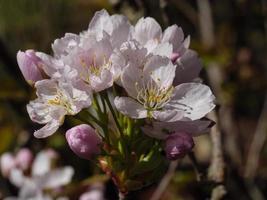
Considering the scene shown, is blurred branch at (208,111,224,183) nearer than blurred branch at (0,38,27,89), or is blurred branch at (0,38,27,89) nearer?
blurred branch at (208,111,224,183)

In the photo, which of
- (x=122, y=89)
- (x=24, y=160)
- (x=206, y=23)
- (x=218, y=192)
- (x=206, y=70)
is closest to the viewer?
(x=122, y=89)

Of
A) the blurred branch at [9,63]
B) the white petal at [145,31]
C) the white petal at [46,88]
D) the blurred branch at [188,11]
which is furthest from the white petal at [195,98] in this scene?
the blurred branch at [188,11]

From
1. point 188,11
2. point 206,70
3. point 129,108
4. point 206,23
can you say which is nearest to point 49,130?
point 129,108

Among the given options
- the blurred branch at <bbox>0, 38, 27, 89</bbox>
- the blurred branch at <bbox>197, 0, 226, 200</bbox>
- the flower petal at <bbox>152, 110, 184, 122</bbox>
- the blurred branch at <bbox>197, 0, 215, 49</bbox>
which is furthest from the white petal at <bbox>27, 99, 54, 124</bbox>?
the blurred branch at <bbox>197, 0, 215, 49</bbox>

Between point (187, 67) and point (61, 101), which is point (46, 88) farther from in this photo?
point (187, 67)

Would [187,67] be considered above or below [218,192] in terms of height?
above

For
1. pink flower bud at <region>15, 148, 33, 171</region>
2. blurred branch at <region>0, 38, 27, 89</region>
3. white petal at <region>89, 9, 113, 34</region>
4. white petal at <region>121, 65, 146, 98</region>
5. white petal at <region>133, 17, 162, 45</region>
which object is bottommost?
pink flower bud at <region>15, 148, 33, 171</region>

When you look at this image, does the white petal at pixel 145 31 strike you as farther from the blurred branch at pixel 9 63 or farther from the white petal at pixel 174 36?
the blurred branch at pixel 9 63

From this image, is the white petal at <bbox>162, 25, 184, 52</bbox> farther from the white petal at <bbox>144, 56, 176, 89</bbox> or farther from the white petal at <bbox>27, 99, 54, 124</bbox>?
the white petal at <bbox>27, 99, 54, 124</bbox>

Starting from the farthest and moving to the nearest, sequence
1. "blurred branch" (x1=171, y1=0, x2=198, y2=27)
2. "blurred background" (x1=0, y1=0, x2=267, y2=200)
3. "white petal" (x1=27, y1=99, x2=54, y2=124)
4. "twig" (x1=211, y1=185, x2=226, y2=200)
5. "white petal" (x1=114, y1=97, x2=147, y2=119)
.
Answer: "blurred branch" (x1=171, y1=0, x2=198, y2=27), "blurred background" (x1=0, y1=0, x2=267, y2=200), "twig" (x1=211, y1=185, x2=226, y2=200), "white petal" (x1=27, y1=99, x2=54, y2=124), "white petal" (x1=114, y1=97, x2=147, y2=119)
